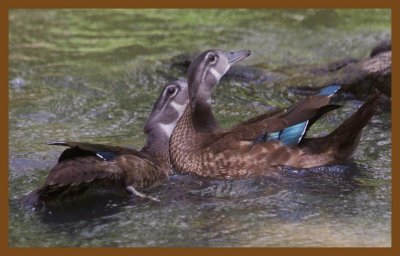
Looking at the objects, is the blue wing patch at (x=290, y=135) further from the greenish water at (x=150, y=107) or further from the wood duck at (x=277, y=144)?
the greenish water at (x=150, y=107)

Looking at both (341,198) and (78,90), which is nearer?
(341,198)

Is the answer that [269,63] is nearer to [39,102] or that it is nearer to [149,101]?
[149,101]

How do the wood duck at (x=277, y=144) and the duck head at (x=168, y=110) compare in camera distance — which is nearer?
the wood duck at (x=277, y=144)

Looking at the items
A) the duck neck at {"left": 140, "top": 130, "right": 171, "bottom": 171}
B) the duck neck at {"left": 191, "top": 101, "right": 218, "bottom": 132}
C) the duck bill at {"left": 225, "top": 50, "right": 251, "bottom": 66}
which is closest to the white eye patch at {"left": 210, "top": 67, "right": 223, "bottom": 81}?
the duck bill at {"left": 225, "top": 50, "right": 251, "bottom": 66}

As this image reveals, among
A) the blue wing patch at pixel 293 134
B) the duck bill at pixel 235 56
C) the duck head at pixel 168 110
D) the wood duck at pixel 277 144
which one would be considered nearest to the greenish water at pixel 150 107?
the wood duck at pixel 277 144

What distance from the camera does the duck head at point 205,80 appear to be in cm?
825

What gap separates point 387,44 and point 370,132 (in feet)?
7.76

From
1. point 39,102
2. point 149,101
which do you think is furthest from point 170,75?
point 39,102

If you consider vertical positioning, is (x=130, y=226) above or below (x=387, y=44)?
below

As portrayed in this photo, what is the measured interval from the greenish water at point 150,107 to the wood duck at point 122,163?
172mm

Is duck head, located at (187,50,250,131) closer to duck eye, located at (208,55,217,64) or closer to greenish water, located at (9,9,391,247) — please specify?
duck eye, located at (208,55,217,64)

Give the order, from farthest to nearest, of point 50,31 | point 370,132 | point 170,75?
point 50,31 → point 170,75 → point 370,132

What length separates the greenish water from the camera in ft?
20.6

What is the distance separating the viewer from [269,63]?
12094 millimetres
